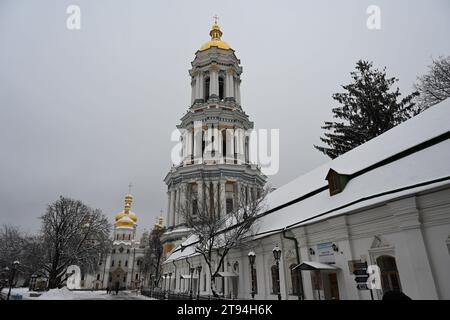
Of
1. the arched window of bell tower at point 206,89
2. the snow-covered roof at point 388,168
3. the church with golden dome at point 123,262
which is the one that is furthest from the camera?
the church with golden dome at point 123,262

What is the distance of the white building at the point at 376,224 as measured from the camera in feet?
29.9

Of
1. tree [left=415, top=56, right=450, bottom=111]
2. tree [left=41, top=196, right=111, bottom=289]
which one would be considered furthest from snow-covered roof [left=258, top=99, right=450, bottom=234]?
Result: tree [left=41, top=196, right=111, bottom=289]

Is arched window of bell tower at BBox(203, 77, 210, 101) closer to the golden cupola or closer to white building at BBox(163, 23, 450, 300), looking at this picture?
white building at BBox(163, 23, 450, 300)

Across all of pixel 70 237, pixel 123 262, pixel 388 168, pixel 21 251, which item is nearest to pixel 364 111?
pixel 388 168

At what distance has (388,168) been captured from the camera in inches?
486

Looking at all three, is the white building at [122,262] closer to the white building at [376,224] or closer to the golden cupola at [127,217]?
the golden cupola at [127,217]

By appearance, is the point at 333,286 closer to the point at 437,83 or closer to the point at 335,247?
the point at 335,247

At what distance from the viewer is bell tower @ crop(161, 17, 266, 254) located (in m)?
42.6

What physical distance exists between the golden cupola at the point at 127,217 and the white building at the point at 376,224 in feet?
254

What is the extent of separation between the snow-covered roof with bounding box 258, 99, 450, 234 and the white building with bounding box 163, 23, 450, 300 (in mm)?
47

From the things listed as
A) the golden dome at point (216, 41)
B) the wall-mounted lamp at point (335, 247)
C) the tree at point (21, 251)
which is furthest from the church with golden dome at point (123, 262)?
the wall-mounted lamp at point (335, 247)
